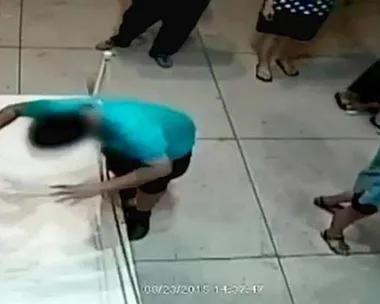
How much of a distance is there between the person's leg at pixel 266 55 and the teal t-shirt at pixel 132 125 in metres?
1.08

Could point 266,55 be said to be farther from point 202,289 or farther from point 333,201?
point 202,289

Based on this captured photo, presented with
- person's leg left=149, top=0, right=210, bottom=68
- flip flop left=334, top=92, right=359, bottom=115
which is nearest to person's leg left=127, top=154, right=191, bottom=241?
person's leg left=149, top=0, right=210, bottom=68

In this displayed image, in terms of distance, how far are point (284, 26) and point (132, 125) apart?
1164mm

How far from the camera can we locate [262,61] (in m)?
3.16

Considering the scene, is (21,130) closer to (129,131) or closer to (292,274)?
(129,131)

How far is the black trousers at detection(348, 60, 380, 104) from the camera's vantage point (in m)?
3.01

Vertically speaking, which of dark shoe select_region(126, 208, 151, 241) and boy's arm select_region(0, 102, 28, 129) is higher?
boy's arm select_region(0, 102, 28, 129)

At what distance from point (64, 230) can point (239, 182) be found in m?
0.68

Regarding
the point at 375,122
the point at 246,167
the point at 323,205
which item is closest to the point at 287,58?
the point at 375,122

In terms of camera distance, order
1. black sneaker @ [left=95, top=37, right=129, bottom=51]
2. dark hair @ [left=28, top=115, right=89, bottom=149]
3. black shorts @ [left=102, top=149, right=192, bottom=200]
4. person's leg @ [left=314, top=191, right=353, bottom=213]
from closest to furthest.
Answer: dark hair @ [left=28, top=115, right=89, bottom=149]
black shorts @ [left=102, top=149, right=192, bottom=200]
person's leg @ [left=314, top=191, right=353, bottom=213]
black sneaker @ [left=95, top=37, right=129, bottom=51]

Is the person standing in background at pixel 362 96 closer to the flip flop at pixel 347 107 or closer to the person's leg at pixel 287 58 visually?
the flip flop at pixel 347 107

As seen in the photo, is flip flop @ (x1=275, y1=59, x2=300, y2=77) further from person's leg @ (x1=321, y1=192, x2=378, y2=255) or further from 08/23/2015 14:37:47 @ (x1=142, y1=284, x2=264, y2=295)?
08/23/2015 14:37:47 @ (x1=142, y1=284, x2=264, y2=295)

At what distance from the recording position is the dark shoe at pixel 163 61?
3.10 m

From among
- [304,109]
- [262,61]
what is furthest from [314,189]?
[262,61]
